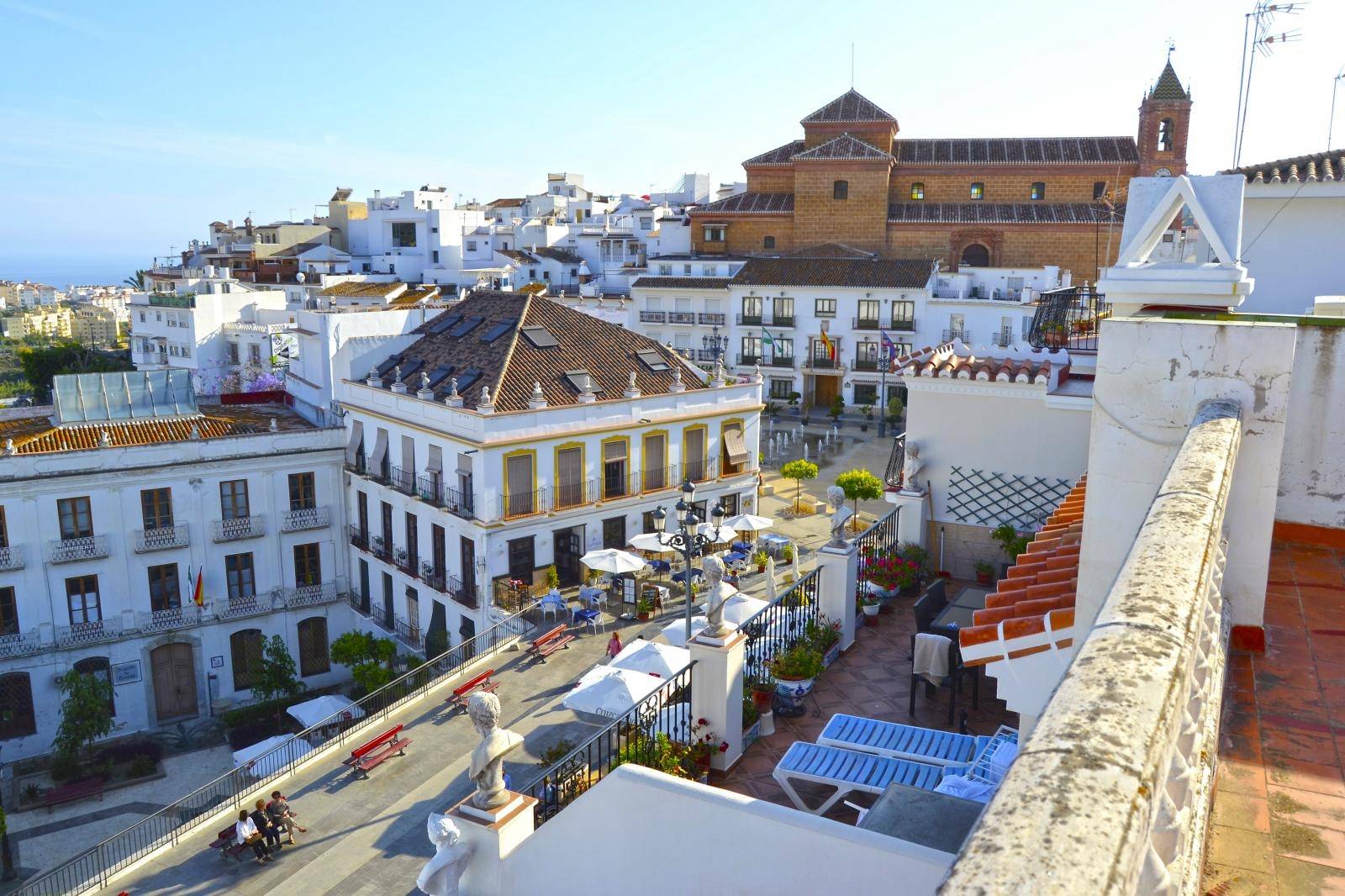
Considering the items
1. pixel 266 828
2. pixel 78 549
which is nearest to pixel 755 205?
pixel 78 549

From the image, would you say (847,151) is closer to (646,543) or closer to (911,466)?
(646,543)

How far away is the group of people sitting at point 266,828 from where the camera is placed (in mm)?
14484

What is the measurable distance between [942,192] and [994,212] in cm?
331

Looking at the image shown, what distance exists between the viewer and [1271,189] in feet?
46.5

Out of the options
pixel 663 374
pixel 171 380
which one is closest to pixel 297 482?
pixel 171 380

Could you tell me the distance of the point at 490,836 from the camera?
6781mm

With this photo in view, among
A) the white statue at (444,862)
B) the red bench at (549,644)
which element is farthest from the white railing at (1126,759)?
the red bench at (549,644)

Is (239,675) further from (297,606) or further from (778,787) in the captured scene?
(778,787)

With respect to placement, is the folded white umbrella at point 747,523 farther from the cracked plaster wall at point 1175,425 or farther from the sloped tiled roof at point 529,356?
the cracked plaster wall at point 1175,425

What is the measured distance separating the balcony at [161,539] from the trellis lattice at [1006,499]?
19905 millimetres

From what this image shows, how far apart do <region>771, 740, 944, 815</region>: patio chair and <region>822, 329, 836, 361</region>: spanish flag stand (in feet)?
138

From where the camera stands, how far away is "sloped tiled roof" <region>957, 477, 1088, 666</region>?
544 centimetres

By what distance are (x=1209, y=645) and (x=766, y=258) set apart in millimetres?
51578

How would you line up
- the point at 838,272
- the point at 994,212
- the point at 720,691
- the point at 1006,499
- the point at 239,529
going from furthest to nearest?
1. the point at 994,212
2. the point at 838,272
3. the point at 239,529
4. the point at 1006,499
5. the point at 720,691
